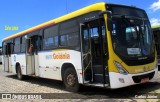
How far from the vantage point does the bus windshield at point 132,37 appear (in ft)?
29.6

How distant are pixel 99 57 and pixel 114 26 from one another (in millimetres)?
1203

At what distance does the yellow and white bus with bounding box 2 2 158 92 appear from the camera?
889 cm

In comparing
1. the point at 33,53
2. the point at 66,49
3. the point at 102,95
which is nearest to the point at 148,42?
the point at 102,95

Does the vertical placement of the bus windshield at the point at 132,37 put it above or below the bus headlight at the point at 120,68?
above

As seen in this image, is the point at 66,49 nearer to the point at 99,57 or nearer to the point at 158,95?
the point at 99,57

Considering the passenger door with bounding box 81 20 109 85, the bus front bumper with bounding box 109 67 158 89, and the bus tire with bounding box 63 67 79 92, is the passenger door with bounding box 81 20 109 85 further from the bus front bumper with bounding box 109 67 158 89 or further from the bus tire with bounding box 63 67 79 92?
the bus tire with bounding box 63 67 79 92

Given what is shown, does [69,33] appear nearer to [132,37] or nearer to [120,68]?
[132,37]

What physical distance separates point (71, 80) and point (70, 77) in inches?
5.1

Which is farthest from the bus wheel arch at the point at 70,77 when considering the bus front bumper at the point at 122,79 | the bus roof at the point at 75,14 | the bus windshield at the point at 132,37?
the bus windshield at the point at 132,37

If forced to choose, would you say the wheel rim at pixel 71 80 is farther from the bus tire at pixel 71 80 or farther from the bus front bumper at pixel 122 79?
the bus front bumper at pixel 122 79

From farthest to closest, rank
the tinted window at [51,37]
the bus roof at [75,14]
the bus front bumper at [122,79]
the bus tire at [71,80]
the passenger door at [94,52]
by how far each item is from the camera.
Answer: the tinted window at [51,37]
the bus tire at [71,80]
the bus roof at [75,14]
the passenger door at [94,52]
the bus front bumper at [122,79]

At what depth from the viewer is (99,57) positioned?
9.52 metres

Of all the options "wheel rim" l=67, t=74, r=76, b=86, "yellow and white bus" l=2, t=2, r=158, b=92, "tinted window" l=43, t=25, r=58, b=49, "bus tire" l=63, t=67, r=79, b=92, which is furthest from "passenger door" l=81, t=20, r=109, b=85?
"tinted window" l=43, t=25, r=58, b=49

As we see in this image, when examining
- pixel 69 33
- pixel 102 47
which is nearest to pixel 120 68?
pixel 102 47
